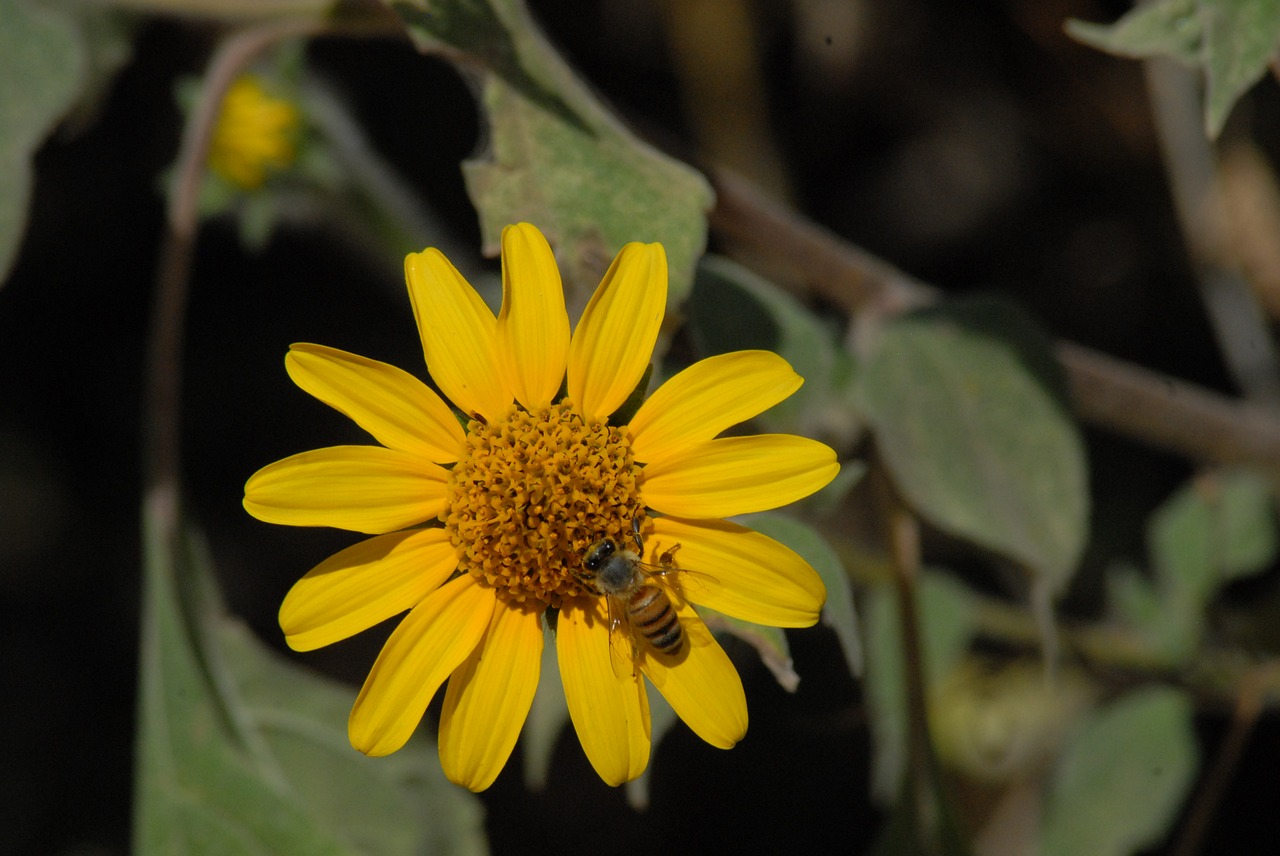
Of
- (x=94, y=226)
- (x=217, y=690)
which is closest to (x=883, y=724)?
(x=217, y=690)

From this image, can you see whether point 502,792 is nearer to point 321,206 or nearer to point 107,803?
point 107,803

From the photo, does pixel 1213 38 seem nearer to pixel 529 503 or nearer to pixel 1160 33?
pixel 1160 33

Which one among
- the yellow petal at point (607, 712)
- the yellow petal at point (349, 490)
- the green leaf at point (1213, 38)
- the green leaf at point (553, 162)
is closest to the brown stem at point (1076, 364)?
the green leaf at point (553, 162)

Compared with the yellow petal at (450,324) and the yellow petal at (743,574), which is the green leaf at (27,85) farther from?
the yellow petal at (743,574)

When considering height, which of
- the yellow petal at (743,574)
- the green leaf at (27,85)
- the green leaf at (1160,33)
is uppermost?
the green leaf at (1160,33)

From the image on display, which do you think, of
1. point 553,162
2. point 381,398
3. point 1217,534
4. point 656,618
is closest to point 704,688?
point 656,618

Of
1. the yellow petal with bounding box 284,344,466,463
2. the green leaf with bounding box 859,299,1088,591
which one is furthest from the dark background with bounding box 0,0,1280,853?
the yellow petal with bounding box 284,344,466,463
